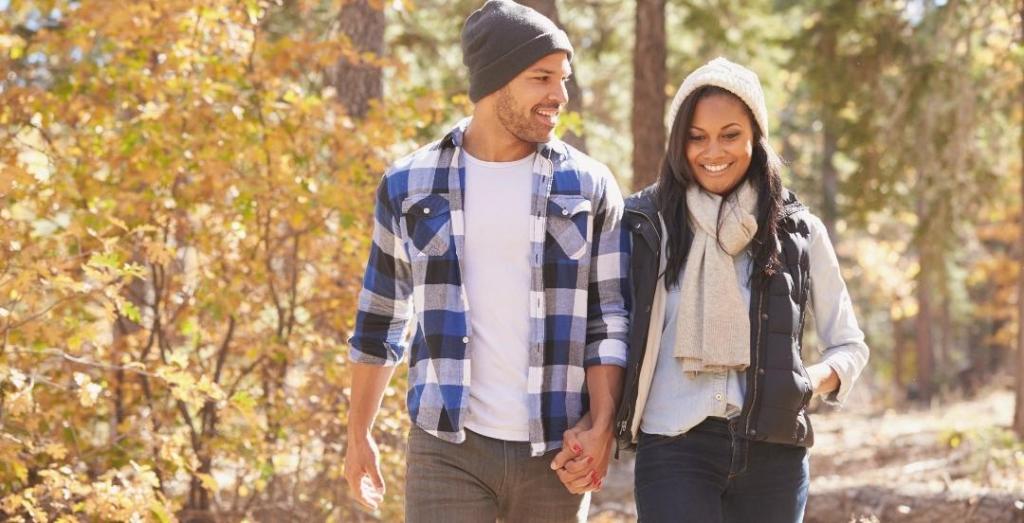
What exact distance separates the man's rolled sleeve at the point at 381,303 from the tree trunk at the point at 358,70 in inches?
198

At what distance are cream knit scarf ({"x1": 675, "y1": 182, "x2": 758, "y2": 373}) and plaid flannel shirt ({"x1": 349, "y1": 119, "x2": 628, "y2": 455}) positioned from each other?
21cm

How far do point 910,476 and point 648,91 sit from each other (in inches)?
166

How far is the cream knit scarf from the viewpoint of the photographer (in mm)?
3535

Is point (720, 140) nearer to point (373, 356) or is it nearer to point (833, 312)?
point (833, 312)

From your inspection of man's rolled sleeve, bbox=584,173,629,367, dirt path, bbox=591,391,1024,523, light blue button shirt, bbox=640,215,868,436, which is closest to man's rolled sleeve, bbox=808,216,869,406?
light blue button shirt, bbox=640,215,868,436

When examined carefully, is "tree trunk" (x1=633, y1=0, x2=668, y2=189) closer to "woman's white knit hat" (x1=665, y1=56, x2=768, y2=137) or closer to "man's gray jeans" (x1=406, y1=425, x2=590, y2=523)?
"woman's white knit hat" (x1=665, y1=56, x2=768, y2=137)

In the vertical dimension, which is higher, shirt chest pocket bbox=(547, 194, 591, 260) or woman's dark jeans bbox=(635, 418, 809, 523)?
shirt chest pocket bbox=(547, 194, 591, 260)

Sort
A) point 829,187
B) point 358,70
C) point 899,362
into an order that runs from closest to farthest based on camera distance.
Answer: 1. point 358,70
2. point 829,187
3. point 899,362

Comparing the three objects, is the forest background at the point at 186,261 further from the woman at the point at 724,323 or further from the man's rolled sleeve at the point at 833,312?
the man's rolled sleeve at the point at 833,312

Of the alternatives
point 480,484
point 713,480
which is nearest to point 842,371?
point 713,480

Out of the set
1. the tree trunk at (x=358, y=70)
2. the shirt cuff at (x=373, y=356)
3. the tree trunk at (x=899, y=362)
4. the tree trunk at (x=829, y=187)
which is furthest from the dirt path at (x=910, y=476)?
the tree trunk at (x=899, y=362)

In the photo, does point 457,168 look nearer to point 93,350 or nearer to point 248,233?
point 248,233

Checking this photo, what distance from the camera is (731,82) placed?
11.9 ft

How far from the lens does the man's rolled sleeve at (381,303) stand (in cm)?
390
